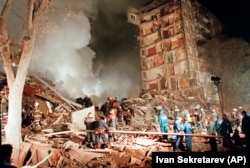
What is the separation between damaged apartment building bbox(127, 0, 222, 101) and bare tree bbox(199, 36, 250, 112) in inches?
114

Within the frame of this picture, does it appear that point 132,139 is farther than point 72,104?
No

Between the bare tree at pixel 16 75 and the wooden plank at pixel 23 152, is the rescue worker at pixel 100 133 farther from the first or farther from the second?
the bare tree at pixel 16 75

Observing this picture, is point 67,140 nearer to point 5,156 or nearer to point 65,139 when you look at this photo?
point 65,139

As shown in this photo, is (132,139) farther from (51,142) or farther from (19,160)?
(19,160)

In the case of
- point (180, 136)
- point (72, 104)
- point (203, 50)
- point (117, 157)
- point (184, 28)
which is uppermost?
point (184, 28)

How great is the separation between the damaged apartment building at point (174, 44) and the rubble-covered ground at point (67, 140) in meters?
23.6

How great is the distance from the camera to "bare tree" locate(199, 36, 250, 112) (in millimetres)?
38406

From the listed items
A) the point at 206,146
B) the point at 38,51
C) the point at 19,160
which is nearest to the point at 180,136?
the point at 206,146

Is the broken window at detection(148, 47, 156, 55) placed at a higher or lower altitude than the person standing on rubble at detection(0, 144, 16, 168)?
higher

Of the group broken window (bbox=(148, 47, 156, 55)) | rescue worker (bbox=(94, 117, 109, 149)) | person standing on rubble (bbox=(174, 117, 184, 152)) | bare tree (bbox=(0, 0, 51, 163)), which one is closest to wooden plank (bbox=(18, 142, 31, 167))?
bare tree (bbox=(0, 0, 51, 163))

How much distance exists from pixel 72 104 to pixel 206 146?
1199cm

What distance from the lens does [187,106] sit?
33.7 m

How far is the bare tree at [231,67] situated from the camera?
38.4m

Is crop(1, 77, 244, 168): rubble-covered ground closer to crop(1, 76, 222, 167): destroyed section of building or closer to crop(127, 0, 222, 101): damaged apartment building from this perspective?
crop(1, 76, 222, 167): destroyed section of building
